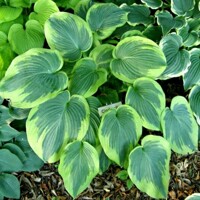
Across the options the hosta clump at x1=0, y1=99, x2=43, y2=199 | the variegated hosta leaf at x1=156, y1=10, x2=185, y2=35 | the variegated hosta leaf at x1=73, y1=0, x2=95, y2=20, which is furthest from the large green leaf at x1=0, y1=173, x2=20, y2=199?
the variegated hosta leaf at x1=156, y1=10, x2=185, y2=35

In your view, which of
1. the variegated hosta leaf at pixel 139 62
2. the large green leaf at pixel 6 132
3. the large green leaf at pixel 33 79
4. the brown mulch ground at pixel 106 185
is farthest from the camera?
the brown mulch ground at pixel 106 185

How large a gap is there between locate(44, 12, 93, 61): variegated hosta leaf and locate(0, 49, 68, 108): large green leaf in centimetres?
8

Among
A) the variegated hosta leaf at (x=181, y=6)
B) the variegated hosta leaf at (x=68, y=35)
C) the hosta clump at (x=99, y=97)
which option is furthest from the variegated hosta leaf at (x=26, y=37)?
the variegated hosta leaf at (x=181, y=6)

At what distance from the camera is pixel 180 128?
170 centimetres

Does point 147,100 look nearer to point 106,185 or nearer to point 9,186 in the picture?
point 106,185

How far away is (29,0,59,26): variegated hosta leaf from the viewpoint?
1822 mm

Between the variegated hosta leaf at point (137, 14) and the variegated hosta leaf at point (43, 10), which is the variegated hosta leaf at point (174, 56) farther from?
the variegated hosta leaf at point (43, 10)

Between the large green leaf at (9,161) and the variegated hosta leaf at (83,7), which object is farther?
the variegated hosta leaf at (83,7)

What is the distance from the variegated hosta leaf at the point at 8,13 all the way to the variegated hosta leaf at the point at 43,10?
2.5 inches

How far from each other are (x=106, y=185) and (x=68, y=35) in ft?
2.38

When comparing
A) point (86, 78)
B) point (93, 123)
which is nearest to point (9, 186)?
point (93, 123)

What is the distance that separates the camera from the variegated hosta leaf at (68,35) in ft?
5.42

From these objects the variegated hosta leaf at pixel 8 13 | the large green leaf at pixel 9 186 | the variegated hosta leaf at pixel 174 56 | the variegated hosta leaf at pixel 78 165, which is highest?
the variegated hosta leaf at pixel 8 13

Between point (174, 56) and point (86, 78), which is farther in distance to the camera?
point (174, 56)
